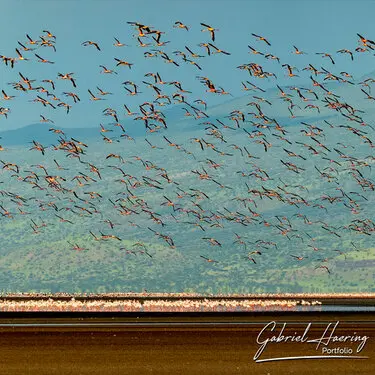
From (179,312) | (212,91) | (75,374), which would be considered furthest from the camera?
(179,312)

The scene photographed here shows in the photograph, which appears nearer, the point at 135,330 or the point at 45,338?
the point at 45,338

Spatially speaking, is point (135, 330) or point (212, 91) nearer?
point (135, 330)

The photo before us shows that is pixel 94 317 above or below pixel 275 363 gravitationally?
below

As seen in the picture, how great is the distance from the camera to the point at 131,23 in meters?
86.4

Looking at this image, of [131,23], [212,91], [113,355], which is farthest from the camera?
[212,91]

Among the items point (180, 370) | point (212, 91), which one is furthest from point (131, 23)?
point (180, 370)

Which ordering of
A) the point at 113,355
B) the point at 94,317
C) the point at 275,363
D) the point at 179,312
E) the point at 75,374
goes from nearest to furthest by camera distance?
the point at 75,374
the point at 275,363
the point at 113,355
the point at 94,317
the point at 179,312

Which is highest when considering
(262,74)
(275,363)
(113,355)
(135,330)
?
(262,74)

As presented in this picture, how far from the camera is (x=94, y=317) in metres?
116

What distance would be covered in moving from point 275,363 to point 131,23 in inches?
1284

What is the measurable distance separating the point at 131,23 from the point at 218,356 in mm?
28908

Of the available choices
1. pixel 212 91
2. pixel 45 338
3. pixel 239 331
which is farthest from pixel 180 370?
pixel 212 91

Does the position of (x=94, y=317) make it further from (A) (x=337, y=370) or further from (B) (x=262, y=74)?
(A) (x=337, y=370)

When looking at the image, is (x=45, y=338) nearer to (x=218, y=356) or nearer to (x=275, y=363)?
(x=218, y=356)
